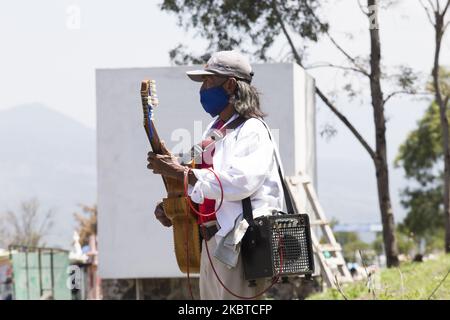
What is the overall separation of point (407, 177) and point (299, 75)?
32716 mm

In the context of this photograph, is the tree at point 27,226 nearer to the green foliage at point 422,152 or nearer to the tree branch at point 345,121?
the green foliage at point 422,152

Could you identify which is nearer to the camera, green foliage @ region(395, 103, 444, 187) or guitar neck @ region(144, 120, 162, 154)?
Result: guitar neck @ region(144, 120, 162, 154)

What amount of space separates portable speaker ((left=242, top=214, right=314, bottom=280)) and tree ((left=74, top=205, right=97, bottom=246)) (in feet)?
124

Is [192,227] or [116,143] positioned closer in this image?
[192,227]

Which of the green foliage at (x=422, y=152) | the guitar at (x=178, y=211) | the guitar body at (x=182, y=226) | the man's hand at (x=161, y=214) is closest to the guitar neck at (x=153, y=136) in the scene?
the guitar at (x=178, y=211)

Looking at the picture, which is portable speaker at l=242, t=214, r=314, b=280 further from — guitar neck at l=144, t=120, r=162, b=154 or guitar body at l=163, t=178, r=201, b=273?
guitar neck at l=144, t=120, r=162, b=154

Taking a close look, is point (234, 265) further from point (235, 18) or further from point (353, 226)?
point (353, 226)

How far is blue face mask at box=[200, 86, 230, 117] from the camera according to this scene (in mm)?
4617

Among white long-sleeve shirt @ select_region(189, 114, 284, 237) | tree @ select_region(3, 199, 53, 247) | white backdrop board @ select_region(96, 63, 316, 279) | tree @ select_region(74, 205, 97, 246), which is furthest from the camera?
tree @ select_region(74, 205, 97, 246)

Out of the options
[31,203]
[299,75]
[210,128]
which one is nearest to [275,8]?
[299,75]

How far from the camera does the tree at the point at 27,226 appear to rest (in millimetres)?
41719

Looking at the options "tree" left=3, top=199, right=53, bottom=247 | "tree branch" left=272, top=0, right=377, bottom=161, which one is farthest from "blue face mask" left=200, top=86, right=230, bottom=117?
"tree" left=3, top=199, right=53, bottom=247

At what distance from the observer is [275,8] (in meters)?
20.2

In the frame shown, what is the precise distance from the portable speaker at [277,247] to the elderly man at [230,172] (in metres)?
0.05
